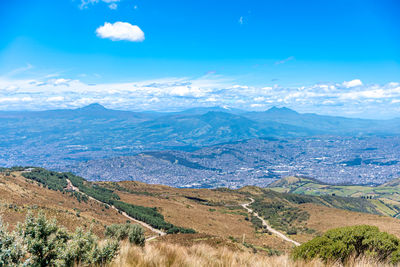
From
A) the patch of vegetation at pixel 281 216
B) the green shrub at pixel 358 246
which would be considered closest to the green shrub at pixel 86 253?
the green shrub at pixel 358 246

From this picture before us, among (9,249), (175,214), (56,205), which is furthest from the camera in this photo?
(175,214)

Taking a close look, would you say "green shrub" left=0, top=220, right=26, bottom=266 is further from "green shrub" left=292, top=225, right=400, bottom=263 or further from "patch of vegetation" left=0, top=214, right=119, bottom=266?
"green shrub" left=292, top=225, right=400, bottom=263

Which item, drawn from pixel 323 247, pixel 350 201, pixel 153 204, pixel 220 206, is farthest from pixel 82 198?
pixel 350 201

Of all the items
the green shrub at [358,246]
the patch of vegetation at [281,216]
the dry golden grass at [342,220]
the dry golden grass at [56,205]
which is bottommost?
the patch of vegetation at [281,216]

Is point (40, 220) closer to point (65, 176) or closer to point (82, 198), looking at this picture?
point (82, 198)

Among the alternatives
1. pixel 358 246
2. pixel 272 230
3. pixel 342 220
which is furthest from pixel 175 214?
pixel 358 246

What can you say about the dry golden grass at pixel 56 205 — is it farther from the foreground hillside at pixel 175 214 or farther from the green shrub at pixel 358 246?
the green shrub at pixel 358 246

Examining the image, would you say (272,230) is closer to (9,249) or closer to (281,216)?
(281,216)

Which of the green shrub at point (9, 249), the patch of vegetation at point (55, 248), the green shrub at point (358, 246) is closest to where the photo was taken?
the green shrub at point (9, 249)

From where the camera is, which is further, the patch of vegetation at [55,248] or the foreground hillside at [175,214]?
the foreground hillside at [175,214]
